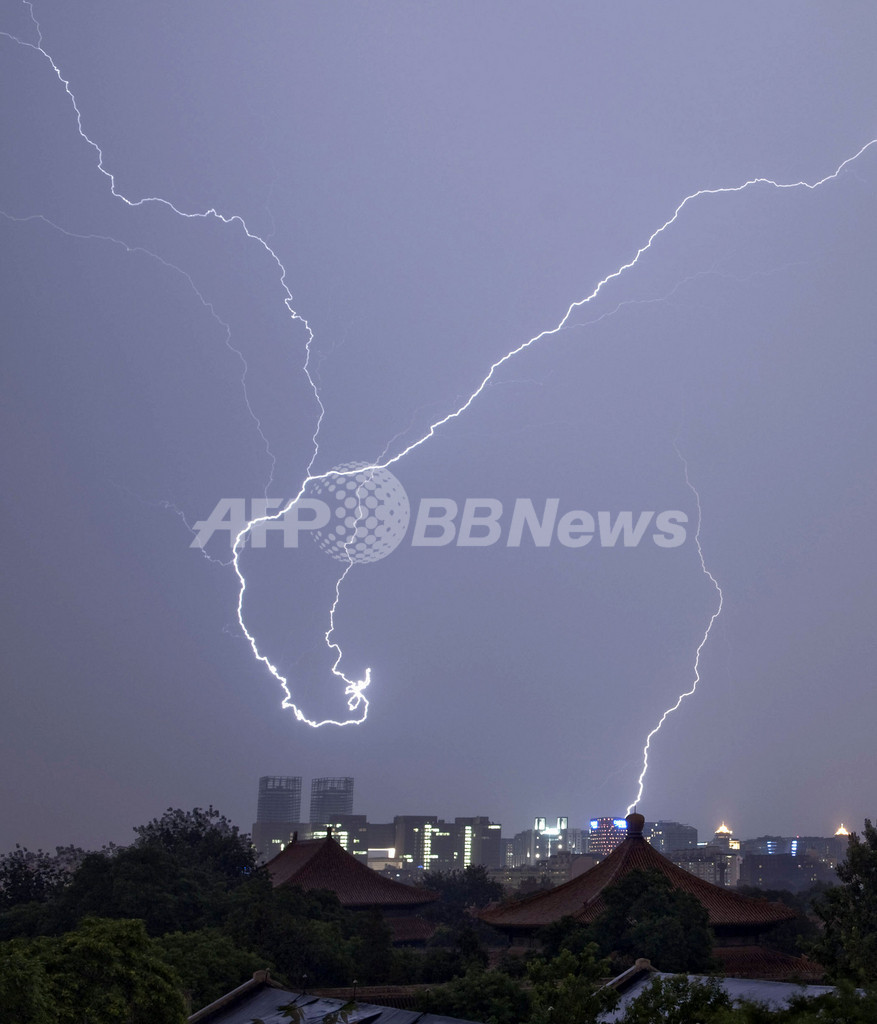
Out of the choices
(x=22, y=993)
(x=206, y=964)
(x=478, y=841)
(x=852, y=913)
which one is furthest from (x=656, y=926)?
(x=478, y=841)

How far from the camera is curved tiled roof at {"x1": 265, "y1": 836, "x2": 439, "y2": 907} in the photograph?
28.3 metres

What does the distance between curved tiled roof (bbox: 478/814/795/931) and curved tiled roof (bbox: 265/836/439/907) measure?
17.1 ft

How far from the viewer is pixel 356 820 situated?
107 meters

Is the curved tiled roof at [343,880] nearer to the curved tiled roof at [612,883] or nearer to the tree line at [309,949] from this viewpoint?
the tree line at [309,949]

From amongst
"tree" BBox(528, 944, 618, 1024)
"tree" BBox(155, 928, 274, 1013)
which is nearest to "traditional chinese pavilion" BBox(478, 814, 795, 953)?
"tree" BBox(155, 928, 274, 1013)

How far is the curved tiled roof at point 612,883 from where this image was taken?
20844 millimetres

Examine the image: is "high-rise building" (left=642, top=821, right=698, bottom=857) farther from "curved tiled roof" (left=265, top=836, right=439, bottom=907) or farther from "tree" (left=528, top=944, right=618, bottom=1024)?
"tree" (left=528, top=944, right=618, bottom=1024)

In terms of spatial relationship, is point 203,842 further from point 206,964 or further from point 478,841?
point 478,841

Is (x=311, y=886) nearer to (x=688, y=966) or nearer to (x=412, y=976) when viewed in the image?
(x=412, y=976)

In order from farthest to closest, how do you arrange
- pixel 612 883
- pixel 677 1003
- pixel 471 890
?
pixel 471 890 < pixel 612 883 < pixel 677 1003

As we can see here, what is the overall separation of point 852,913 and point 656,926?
12.2 feet

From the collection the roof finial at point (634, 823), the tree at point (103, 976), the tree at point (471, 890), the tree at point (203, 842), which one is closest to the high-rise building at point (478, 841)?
the tree at point (471, 890)

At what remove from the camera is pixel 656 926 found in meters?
18.4

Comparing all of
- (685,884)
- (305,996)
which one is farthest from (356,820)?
(305,996)
